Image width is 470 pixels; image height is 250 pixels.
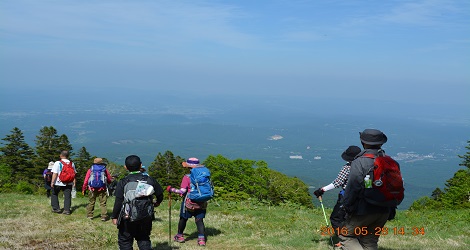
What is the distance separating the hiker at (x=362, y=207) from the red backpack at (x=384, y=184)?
4.4 inches

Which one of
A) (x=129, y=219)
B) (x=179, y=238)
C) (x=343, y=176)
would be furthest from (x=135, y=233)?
(x=343, y=176)

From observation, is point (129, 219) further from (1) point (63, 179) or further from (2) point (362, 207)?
(1) point (63, 179)

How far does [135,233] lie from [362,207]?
423 cm

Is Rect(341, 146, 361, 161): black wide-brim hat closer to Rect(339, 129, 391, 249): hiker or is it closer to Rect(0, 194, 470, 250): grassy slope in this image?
Rect(339, 129, 391, 249): hiker

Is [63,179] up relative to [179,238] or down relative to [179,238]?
up

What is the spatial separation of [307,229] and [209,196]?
3.97 metres

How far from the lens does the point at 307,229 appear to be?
11719mm

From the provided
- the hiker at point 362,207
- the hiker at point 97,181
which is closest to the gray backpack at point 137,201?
the hiker at point 362,207

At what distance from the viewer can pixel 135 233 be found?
24.8 ft

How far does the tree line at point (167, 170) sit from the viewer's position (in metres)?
52.7

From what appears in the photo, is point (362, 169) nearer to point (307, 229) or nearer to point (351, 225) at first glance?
point (351, 225)

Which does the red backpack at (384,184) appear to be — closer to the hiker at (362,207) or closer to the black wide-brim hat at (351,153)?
the hiker at (362,207)

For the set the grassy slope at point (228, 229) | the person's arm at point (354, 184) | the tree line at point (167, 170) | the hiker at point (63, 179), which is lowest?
the tree line at point (167, 170)

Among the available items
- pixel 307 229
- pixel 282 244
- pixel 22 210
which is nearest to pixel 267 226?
pixel 307 229
